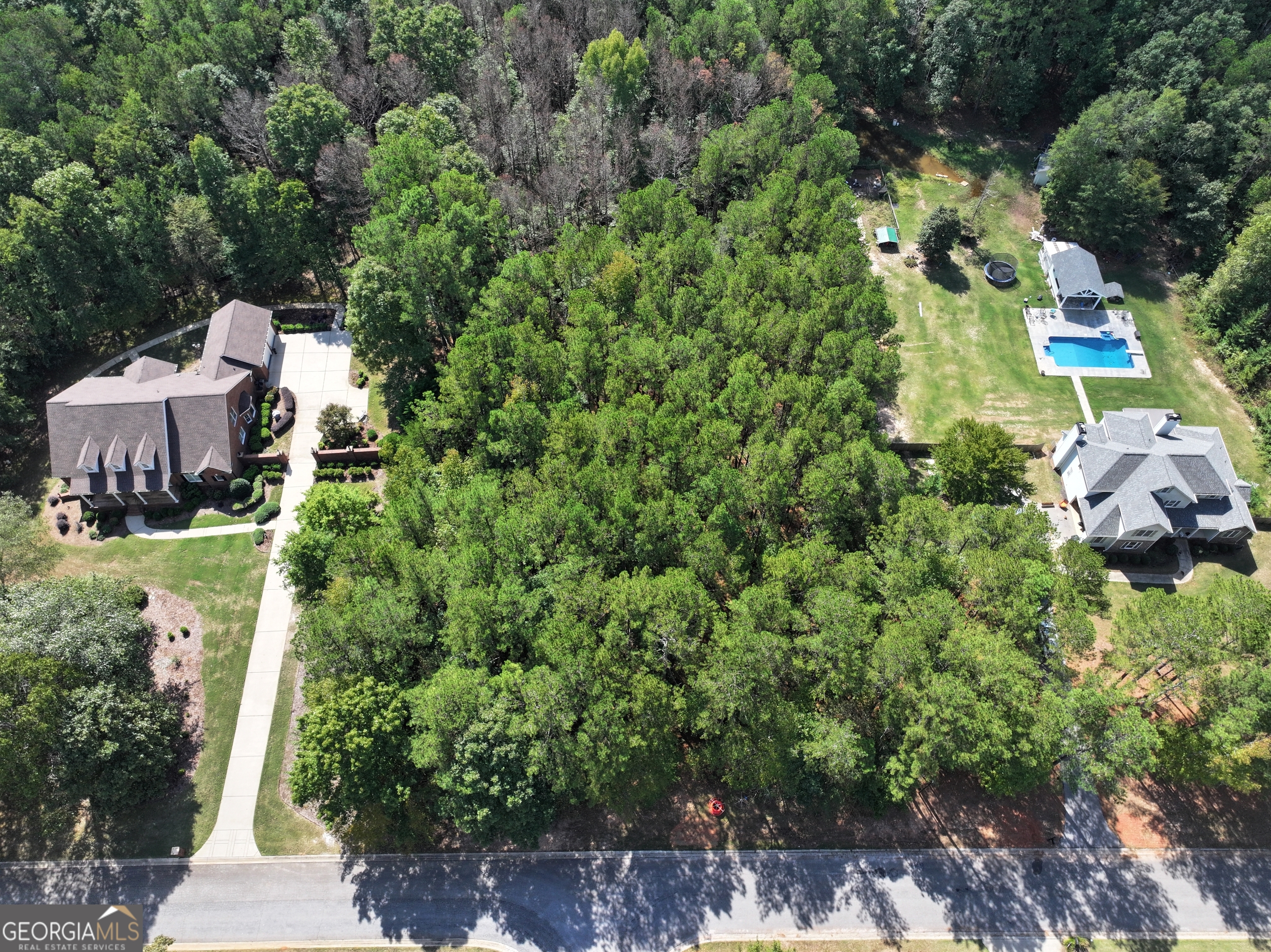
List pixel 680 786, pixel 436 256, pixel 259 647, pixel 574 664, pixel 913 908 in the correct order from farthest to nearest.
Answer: pixel 436 256 → pixel 259 647 → pixel 680 786 → pixel 913 908 → pixel 574 664

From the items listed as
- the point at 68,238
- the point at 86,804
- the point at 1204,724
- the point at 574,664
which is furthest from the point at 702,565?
the point at 68,238

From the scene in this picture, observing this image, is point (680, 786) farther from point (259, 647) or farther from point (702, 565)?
point (259, 647)

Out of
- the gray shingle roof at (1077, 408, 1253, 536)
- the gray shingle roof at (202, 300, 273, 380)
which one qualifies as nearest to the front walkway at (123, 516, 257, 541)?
the gray shingle roof at (202, 300, 273, 380)

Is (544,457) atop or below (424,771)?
atop

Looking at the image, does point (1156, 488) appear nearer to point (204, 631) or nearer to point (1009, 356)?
point (1009, 356)

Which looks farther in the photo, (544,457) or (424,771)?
(544,457)

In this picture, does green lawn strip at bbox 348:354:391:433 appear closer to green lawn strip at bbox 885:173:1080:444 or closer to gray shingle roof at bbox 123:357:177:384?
gray shingle roof at bbox 123:357:177:384

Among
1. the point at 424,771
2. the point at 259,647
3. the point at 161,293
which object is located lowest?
the point at 259,647
